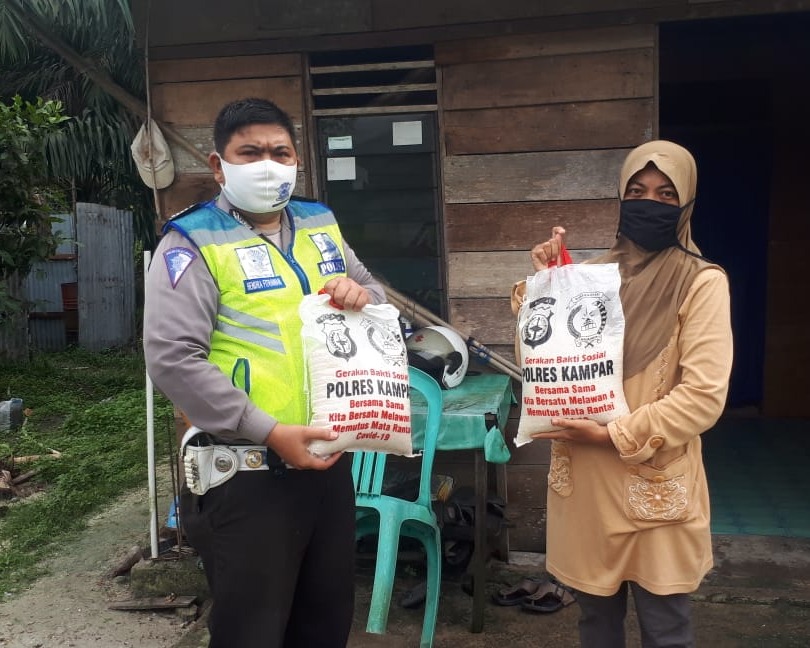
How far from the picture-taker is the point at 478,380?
12.0 feet

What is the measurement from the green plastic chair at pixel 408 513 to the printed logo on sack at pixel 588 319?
46.3 inches

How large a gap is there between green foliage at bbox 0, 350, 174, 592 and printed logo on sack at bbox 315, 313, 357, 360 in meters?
2.65

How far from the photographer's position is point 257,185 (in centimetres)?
193

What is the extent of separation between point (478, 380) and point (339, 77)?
1.65 m

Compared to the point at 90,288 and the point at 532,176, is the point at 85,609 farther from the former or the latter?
the point at 90,288

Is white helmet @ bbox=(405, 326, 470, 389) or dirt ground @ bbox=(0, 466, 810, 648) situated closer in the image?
dirt ground @ bbox=(0, 466, 810, 648)

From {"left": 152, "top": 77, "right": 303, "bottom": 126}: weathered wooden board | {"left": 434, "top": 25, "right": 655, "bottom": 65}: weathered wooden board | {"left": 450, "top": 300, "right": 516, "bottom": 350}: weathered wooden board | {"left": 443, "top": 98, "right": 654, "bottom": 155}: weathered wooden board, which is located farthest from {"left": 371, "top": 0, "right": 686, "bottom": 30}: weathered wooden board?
{"left": 450, "top": 300, "right": 516, "bottom": 350}: weathered wooden board

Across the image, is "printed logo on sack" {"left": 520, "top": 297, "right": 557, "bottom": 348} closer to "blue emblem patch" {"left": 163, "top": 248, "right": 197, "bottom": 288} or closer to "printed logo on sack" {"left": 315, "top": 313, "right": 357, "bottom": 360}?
"printed logo on sack" {"left": 315, "top": 313, "right": 357, "bottom": 360}

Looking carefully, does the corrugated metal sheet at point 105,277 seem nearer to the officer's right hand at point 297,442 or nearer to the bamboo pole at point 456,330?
the bamboo pole at point 456,330

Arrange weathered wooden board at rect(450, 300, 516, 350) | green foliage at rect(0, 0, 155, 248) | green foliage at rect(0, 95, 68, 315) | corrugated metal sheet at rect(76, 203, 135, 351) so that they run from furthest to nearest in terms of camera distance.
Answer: corrugated metal sheet at rect(76, 203, 135, 351)
green foliage at rect(0, 0, 155, 248)
green foliage at rect(0, 95, 68, 315)
weathered wooden board at rect(450, 300, 516, 350)

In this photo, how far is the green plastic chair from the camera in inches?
117

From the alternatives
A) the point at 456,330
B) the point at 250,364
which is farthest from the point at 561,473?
the point at 456,330

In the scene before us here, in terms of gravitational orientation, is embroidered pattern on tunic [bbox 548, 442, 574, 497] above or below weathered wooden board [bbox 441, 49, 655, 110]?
below

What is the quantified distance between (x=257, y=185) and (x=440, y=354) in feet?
5.62
